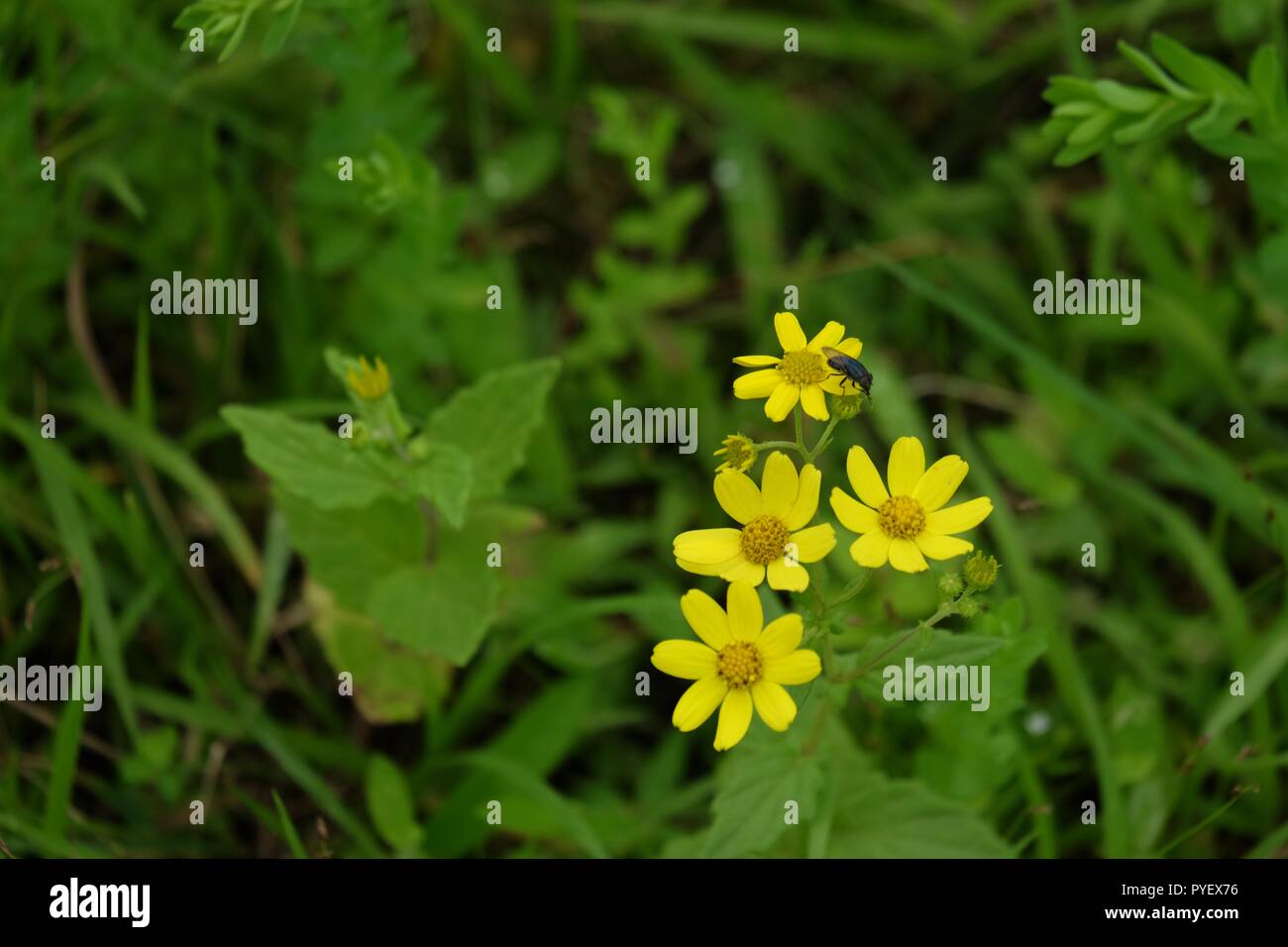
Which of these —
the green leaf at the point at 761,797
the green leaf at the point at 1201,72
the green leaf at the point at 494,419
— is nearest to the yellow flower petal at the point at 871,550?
the green leaf at the point at 761,797

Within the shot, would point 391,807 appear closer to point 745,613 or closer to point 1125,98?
point 745,613

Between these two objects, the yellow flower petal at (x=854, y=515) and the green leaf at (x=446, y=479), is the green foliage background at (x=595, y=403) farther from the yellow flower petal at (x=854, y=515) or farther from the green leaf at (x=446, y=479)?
the yellow flower petal at (x=854, y=515)

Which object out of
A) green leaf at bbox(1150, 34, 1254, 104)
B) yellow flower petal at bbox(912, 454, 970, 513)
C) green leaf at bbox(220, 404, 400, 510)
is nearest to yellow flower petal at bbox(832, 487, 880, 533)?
yellow flower petal at bbox(912, 454, 970, 513)

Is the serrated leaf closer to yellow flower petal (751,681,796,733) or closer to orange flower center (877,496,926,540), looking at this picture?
yellow flower petal (751,681,796,733)

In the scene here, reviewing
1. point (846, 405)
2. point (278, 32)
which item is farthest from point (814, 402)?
point (278, 32)
